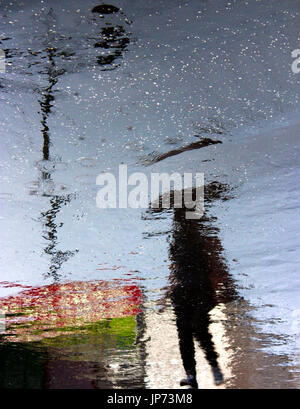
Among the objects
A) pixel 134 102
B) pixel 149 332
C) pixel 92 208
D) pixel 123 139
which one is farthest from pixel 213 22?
pixel 149 332

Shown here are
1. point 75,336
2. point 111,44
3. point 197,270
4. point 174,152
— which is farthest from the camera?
point 75,336

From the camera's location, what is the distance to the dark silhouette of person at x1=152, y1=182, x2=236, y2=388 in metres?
2.28

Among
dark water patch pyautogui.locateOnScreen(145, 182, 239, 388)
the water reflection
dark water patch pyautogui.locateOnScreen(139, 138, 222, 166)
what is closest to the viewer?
dark water patch pyautogui.locateOnScreen(139, 138, 222, 166)

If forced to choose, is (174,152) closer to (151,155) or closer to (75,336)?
(151,155)

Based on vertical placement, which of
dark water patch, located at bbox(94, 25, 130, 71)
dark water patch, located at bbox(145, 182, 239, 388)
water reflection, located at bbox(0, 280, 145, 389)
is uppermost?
dark water patch, located at bbox(94, 25, 130, 71)

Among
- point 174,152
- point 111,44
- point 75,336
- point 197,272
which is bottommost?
point 75,336

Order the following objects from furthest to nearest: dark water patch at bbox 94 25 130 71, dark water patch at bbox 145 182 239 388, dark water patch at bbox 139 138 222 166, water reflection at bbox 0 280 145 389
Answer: water reflection at bbox 0 280 145 389 → dark water patch at bbox 145 182 239 388 → dark water patch at bbox 139 138 222 166 → dark water patch at bbox 94 25 130 71

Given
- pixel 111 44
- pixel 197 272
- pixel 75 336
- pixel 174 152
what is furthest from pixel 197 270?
pixel 75 336

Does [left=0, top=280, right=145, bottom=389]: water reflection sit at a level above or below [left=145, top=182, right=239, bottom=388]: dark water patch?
below

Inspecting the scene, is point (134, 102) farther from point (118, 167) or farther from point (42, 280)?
point (42, 280)

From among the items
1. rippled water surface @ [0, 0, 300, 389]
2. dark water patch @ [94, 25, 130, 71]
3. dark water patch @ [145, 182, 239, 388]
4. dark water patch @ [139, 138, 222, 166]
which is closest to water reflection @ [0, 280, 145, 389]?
rippled water surface @ [0, 0, 300, 389]

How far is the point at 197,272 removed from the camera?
2695 mm

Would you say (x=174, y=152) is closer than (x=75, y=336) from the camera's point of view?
Yes

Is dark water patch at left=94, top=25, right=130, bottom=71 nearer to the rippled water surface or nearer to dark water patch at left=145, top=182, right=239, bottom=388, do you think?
the rippled water surface
